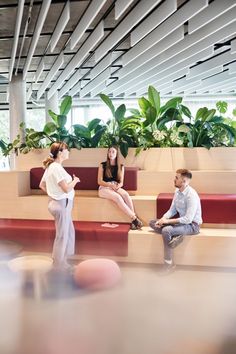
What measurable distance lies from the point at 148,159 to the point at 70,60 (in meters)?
3.08

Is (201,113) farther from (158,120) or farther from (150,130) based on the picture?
(150,130)

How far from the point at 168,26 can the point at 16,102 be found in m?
3.69

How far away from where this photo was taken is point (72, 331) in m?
0.69

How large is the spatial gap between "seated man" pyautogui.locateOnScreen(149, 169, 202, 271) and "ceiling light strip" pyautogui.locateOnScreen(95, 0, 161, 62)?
191cm

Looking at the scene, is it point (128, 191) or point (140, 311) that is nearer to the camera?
point (140, 311)

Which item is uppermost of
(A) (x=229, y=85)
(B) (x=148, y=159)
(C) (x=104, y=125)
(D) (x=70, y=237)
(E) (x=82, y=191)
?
(A) (x=229, y=85)

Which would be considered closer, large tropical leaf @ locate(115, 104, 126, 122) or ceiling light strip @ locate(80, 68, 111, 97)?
large tropical leaf @ locate(115, 104, 126, 122)

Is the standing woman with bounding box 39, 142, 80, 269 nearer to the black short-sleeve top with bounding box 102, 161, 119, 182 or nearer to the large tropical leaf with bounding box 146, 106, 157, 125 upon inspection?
the black short-sleeve top with bounding box 102, 161, 119, 182

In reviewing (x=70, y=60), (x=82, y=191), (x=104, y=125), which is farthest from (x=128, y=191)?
(x=70, y=60)

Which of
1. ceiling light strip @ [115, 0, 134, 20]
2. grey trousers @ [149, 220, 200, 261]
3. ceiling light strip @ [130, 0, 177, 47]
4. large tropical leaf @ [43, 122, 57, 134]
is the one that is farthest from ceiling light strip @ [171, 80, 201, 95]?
grey trousers @ [149, 220, 200, 261]

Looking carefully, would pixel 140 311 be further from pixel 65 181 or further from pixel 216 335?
pixel 65 181

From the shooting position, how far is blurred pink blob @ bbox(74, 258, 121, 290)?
2.78 ft

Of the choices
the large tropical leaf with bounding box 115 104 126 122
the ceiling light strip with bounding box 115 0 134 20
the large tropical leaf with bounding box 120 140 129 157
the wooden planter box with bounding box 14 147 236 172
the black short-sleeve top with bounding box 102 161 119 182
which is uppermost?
the ceiling light strip with bounding box 115 0 134 20

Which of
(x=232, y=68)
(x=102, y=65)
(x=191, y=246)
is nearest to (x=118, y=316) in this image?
(x=191, y=246)
